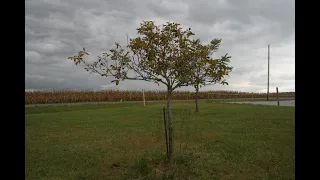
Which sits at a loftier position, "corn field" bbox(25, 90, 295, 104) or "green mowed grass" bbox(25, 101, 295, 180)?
"corn field" bbox(25, 90, 295, 104)

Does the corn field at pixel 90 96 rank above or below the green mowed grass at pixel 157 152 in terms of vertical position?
above

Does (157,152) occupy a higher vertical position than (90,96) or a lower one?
lower

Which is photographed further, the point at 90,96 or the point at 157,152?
the point at 90,96

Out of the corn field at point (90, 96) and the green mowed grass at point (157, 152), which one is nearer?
the green mowed grass at point (157, 152)

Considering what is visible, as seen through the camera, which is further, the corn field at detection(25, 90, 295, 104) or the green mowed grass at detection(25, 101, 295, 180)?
the corn field at detection(25, 90, 295, 104)

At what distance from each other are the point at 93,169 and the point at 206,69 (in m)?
4.06

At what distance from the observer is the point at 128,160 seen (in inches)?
326
